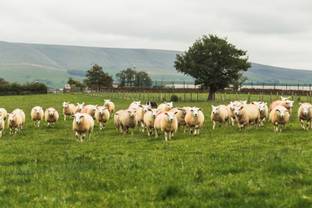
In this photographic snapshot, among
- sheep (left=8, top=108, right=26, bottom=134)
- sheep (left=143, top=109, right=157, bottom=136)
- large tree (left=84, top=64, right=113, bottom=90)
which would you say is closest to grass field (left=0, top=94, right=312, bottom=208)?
sheep (left=143, top=109, right=157, bottom=136)

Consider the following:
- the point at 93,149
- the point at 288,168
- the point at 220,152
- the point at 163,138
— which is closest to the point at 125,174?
the point at 288,168

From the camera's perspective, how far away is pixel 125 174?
13.4 meters

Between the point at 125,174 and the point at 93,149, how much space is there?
6.93m

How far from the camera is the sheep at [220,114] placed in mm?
29969

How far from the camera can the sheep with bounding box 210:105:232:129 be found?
30.0m

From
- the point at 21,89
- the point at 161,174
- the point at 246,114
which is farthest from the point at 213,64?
the point at 161,174

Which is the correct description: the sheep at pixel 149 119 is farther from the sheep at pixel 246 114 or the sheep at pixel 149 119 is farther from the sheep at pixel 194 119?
the sheep at pixel 246 114

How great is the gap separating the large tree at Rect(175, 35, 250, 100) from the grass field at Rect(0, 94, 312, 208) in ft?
187

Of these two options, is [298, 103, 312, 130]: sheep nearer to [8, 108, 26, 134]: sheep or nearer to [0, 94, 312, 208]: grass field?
[0, 94, 312, 208]: grass field

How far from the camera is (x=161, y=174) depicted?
43.6 ft

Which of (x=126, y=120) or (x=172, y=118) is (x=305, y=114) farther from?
(x=126, y=120)

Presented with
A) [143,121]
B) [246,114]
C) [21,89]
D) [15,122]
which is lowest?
[15,122]

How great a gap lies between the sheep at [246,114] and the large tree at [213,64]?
48585 millimetres

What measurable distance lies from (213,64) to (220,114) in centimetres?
4878
